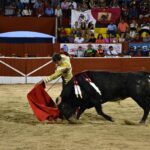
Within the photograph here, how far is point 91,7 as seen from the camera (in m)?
23.2

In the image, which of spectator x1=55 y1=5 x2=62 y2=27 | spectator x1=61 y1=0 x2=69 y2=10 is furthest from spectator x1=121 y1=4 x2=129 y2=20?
spectator x1=55 y1=5 x2=62 y2=27

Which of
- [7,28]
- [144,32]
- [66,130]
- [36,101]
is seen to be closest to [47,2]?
[7,28]

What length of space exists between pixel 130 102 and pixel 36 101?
3924 millimetres

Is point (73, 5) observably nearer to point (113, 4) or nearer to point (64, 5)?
point (64, 5)

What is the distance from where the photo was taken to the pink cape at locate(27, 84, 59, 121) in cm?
978

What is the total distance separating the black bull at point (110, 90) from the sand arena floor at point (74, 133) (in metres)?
0.30

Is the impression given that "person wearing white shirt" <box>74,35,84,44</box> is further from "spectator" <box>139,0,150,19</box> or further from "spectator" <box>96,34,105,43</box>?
"spectator" <box>139,0,150,19</box>

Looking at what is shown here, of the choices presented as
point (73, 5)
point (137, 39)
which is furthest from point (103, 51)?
point (73, 5)

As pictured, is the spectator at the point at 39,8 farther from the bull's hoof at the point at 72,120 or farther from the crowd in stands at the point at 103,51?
the bull's hoof at the point at 72,120

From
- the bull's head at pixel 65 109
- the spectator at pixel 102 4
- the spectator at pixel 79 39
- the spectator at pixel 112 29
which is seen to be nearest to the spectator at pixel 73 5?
the spectator at pixel 102 4

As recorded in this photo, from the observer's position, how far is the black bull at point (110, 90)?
951cm

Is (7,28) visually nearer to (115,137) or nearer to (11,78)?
(11,78)

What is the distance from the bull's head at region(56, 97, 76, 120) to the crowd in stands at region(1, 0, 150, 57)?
10.8m

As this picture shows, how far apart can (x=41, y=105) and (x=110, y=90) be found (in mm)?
1263
